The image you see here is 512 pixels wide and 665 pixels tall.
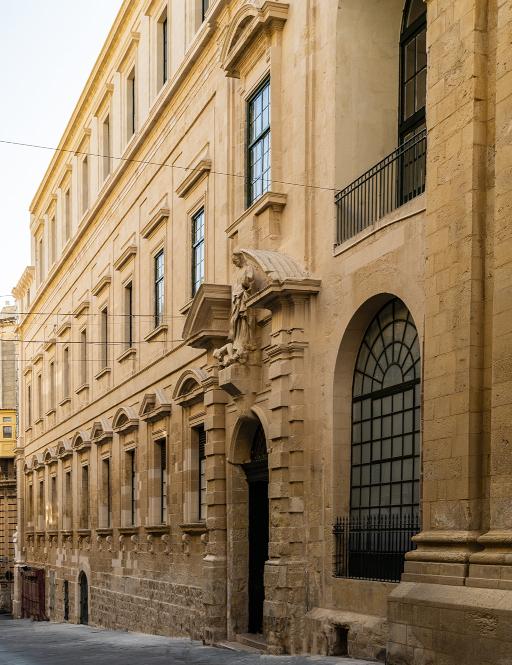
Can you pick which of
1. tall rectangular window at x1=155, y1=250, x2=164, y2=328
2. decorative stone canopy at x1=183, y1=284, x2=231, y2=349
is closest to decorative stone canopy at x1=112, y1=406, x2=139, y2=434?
tall rectangular window at x1=155, y1=250, x2=164, y2=328

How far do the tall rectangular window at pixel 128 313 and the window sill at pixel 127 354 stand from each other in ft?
0.94

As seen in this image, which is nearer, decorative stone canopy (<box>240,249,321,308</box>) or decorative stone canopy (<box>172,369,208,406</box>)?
decorative stone canopy (<box>240,249,321,308</box>)

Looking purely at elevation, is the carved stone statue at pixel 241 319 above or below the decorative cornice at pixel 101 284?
below

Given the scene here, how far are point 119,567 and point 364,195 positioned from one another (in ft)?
51.4

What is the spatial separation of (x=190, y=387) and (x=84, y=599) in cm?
1405

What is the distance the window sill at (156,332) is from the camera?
2342 cm

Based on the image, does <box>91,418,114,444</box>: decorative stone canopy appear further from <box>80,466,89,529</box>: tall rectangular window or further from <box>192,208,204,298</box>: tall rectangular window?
<box>192,208,204,298</box>: tall rectangular window

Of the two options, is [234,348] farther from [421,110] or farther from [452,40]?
[452,40]

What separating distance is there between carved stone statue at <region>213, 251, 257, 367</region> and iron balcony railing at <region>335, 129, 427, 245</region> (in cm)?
222

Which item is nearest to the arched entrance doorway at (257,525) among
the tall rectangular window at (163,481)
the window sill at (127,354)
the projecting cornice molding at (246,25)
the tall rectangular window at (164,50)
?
the tall rectangular window at (163,481)

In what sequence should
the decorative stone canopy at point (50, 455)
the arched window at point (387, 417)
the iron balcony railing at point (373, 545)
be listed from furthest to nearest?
the decorative stone canopy at point (50, 455)
the arched window at point (387, 417)
the iron balcony railing at point (373, 545)

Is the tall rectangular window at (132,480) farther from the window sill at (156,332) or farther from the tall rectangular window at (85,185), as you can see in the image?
the tall rectangular window at (85,185)

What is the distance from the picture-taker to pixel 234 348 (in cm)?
1706

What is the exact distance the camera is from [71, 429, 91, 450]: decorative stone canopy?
1256 inches
